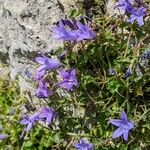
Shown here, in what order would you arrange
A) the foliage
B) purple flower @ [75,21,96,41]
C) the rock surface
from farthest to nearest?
the rock surface → the foliage → purple flower @ [75,21,96,41]

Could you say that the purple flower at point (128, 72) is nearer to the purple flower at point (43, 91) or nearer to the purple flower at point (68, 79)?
the purple flower at point (68, 79)

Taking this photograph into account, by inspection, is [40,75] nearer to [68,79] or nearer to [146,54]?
[68,79]

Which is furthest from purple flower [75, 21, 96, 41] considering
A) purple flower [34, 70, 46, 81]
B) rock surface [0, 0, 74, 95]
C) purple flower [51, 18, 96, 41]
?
rock surface [0, 0, 74, 95]

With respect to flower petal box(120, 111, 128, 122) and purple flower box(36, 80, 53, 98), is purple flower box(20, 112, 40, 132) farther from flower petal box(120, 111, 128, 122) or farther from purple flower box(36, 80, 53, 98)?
flower petal box(120, 111, 128, 122)

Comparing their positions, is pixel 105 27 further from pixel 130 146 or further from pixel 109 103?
pixel 130 146

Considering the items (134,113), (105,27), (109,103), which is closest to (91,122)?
(109,103)

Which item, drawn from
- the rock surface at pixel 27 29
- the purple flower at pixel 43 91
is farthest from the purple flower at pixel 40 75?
the rock surface at pixel 27 29
